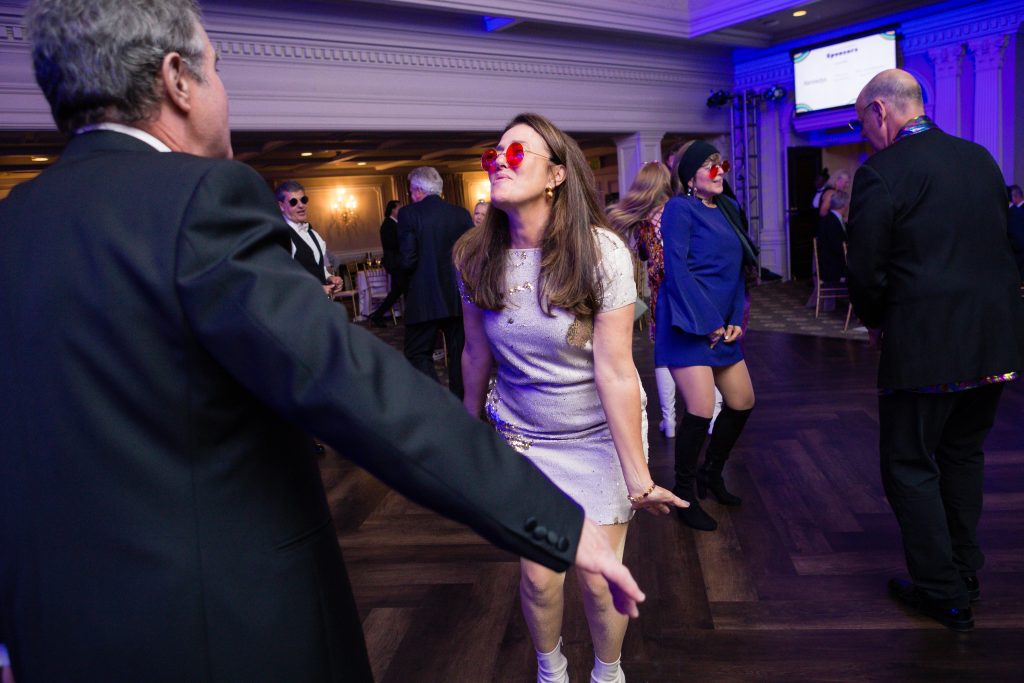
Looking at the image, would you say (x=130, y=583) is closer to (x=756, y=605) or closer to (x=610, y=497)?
(x=610, y=497)

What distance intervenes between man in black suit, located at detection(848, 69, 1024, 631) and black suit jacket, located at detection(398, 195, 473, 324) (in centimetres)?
304

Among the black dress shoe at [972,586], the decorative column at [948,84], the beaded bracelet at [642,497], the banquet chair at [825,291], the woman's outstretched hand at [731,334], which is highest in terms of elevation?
the decorative column at [948,84]

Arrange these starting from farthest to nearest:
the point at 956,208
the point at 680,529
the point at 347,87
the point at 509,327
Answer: the point at 347,87 < the point at 680,529 < the point at 956,208 < the point at 509,327

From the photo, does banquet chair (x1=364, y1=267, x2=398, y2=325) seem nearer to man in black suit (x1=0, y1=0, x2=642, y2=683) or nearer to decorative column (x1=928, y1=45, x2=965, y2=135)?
decorative column (x1=928, y1=45, x2=965, y2=135)

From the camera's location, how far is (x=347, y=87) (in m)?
7.24

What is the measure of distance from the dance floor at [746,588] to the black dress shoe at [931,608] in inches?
1.1

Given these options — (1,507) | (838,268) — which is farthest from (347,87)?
(1,507)

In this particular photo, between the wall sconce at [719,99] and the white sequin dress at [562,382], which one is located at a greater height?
the wall sconce at [719,99]

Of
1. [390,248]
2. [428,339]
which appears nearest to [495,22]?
[390,248]

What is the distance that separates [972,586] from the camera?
236 centimetres

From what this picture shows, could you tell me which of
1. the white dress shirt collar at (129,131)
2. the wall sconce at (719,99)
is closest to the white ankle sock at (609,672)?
the white dress shirt collar at (129,131)

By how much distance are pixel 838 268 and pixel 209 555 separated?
26.5 feet

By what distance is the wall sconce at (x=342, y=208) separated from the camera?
51.1ft

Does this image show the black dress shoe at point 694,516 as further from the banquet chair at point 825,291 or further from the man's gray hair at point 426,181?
the banquet chair at point 825,291
